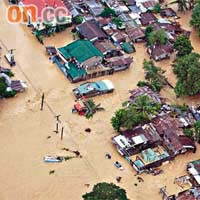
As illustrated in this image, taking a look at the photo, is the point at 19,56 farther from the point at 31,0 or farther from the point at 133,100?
the point at 133,100

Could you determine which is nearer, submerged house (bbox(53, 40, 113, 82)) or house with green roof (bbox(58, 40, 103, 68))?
submerged house (bbox(53, 40, 113, 82))

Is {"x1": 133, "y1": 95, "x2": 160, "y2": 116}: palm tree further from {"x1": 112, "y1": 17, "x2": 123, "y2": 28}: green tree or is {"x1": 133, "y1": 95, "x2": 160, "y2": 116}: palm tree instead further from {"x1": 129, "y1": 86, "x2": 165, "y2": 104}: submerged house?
{"x1": 112, "y1": 17, "x2": 123, "y2": 28}: green tree

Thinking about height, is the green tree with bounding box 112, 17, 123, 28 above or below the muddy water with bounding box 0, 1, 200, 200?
above

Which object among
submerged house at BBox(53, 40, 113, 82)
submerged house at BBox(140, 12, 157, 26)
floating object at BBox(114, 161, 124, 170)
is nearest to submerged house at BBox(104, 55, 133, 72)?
submerged house at BBox(53, 40, 113, 82)

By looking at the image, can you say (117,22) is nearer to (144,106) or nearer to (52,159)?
(144,106)

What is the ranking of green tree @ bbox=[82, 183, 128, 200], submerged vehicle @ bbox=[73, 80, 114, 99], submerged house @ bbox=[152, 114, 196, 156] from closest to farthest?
green tree @ bbox=[82, 183, 128, 200] < submerged house @ bbox=[152, 114, 196, 156] < submerged vehicle @ bbox=[73, 80, 114, 99]

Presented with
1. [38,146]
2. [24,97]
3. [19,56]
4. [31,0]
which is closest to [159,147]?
[38,146]

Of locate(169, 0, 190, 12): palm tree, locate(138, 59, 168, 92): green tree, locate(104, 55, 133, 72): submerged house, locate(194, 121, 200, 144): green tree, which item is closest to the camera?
locate(194, 121, 200, 144): green tree
